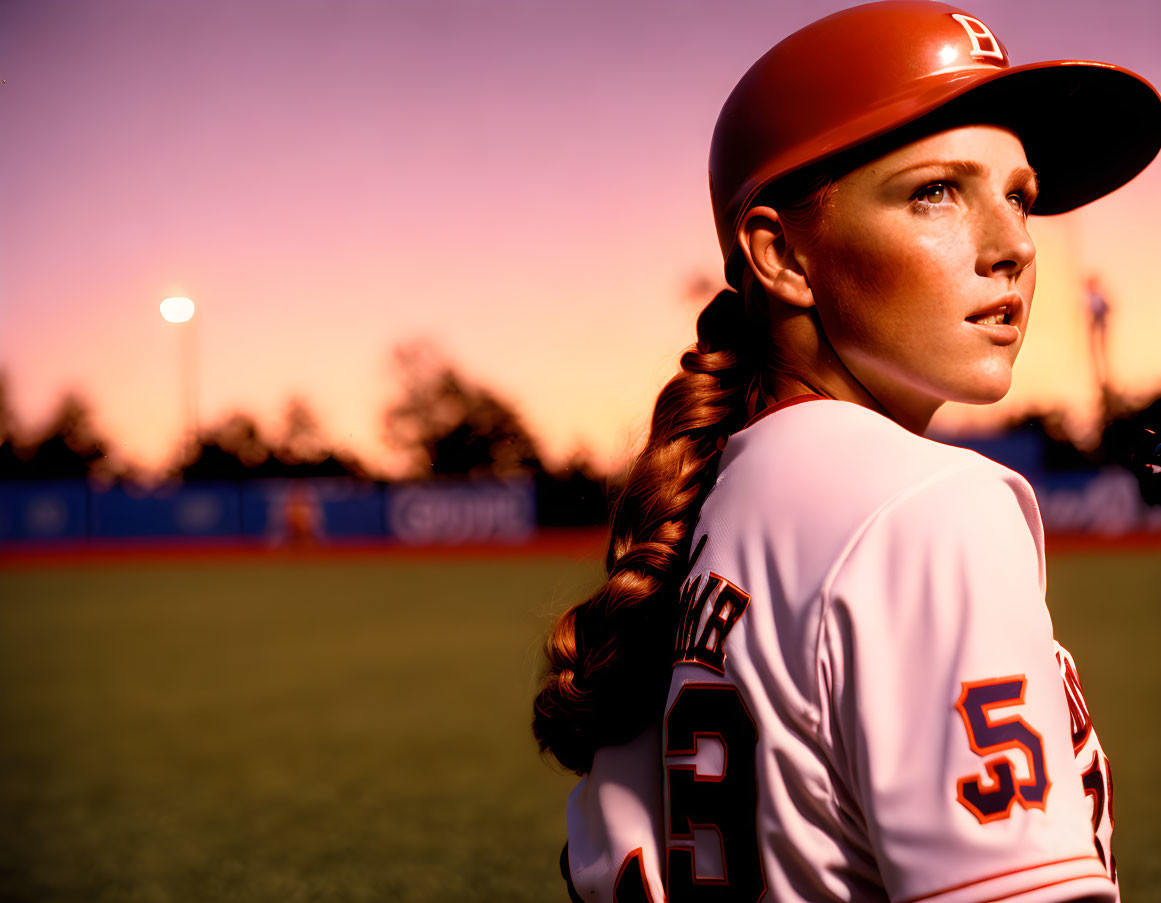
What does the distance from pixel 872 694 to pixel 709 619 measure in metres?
0.22

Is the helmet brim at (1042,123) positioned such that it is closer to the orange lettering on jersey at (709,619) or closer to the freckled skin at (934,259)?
the freckled skin at (934,259)

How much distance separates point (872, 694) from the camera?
950 millimetres

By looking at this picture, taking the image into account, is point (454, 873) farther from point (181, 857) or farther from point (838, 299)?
point (838, 299)

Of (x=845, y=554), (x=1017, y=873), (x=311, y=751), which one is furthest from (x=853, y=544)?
(x=311, y=751)

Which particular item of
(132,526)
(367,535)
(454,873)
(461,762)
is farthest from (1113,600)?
(132,526)

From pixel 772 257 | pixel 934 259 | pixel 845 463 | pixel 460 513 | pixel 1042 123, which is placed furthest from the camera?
pixel 460 513

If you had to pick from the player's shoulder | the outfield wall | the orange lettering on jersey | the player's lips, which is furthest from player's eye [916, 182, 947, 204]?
the outfield wall

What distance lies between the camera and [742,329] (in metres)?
1.47

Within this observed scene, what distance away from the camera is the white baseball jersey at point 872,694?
928 millimetres

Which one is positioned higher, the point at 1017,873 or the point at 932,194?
the point at 932,194

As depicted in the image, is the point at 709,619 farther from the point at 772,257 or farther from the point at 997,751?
the point at 772,257

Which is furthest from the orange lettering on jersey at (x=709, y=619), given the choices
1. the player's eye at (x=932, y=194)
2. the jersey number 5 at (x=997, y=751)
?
the player's eye at (x=932, y=194)

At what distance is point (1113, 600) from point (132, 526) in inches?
902

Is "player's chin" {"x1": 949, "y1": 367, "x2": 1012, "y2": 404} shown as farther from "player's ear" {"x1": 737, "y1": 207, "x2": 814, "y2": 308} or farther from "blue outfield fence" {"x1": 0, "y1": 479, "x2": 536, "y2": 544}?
"blue outfield fence" {"x1": 0, "y1": 479, "x2": 536, "y2": 544}
